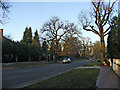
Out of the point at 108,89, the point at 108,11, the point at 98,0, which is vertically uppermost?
the point at 98,0

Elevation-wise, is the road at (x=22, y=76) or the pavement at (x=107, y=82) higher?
the pavement at (x=107, y=82)

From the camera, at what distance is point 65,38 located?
5219 cm

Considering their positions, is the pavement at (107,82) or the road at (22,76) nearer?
the pavement at (107,82)

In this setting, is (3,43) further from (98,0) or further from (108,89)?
(108,89)

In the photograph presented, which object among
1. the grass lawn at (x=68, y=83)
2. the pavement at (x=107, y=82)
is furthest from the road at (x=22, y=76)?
the pavement at (x=107, y=82)

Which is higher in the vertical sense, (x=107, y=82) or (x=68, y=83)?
(x=68, y=83)

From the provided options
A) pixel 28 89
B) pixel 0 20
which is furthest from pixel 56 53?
pixel 28 89

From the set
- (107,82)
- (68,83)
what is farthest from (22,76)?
(107,82)

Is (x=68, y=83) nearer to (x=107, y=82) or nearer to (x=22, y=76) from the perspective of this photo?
(x=107, y=82)

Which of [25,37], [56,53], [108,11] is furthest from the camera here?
[25,37]

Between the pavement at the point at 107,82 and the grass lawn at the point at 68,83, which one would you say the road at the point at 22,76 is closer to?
the grass lawn at the point at 68,83

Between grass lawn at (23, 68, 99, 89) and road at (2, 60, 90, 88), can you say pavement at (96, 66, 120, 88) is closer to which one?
grass lawn at (23, 68, 99, 89)

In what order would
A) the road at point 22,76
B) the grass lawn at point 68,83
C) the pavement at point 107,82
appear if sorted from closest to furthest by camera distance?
the grass lawn at point 68,83
the pavement at point 107,82
the road at point 22,76

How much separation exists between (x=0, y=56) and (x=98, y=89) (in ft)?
95.9
